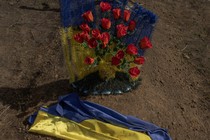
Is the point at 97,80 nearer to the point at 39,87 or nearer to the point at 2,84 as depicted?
the point at 39,87

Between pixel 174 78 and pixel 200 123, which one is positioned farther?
pixel 174 78

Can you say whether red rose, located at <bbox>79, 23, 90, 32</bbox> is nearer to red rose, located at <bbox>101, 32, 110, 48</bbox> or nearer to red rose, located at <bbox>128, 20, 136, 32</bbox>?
red rose, located at <bbox>101, 32, 110, 48</bbox>

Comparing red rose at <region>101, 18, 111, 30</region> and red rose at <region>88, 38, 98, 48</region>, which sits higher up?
red rose at <region>101, 18, 111, 30</region>

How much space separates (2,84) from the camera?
3.79 meters

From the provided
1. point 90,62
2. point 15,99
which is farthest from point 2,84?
point 90,62

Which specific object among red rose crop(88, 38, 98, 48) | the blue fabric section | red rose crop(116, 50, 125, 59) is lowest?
the blue fabric section

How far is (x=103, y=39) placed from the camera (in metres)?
3.03

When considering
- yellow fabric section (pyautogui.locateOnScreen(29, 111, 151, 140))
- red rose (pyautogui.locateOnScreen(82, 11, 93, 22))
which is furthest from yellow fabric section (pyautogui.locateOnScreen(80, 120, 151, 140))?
red rose (pyautogui.locateOnScreen(82, 11, 93, 22))

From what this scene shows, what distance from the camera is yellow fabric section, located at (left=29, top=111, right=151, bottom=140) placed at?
3.23m

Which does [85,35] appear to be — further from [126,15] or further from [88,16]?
[126,15]

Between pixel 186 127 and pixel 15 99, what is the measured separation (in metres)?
1.92

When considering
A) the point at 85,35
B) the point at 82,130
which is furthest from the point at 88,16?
the point at 82,130

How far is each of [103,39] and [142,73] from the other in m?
1.10

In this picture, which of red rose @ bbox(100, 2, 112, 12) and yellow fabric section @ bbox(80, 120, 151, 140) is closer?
red rose @ bbox(100, 2, 112, 12)
